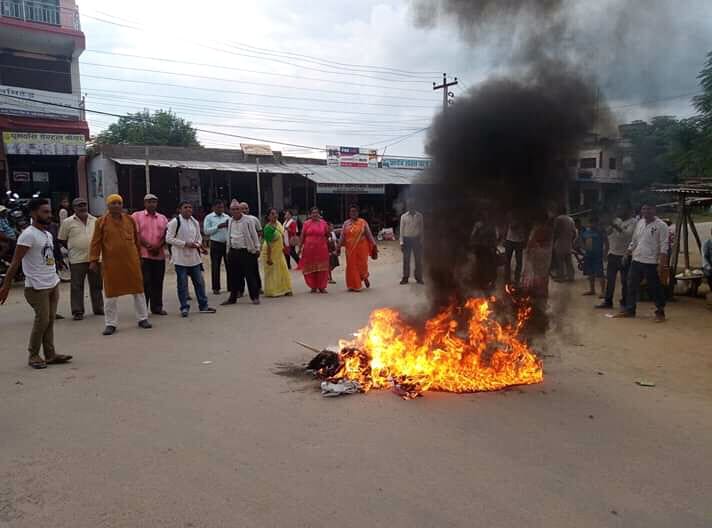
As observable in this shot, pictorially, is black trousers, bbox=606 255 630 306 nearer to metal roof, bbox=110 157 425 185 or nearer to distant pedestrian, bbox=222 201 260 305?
distant pedestrian, bbox=222 201 260 305

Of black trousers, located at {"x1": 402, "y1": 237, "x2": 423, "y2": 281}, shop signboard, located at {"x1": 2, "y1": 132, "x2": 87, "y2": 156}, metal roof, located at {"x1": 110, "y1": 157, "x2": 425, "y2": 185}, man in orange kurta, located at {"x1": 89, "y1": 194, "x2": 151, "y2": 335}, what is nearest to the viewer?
man in orange kurta, located at {"x1": 89, "y1": 194, "x2": 151, "y2": 335}

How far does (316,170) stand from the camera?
22719 millimetres

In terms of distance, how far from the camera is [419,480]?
3.13 meters

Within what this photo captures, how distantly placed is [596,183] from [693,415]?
291 centimetres

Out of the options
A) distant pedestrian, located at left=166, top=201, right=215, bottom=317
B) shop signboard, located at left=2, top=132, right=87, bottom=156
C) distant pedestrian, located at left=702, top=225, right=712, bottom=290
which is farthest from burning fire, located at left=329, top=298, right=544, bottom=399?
shop signboard, located at left=2, top=132, right=87, bottom=156

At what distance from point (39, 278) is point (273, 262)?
4.76m

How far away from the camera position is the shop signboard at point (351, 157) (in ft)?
82.2

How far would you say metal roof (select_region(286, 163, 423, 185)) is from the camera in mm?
21422

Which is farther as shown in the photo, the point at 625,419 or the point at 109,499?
the point at 625,419

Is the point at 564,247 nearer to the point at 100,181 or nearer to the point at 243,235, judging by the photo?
the point at 243,235

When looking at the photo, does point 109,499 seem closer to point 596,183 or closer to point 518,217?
point 518,217

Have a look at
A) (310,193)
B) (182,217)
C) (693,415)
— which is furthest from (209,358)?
(310,193)

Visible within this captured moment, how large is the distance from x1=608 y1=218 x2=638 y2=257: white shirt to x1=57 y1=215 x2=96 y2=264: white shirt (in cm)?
773

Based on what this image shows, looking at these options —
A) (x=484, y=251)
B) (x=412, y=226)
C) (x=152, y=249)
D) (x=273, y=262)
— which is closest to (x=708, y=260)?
(x=484, y=251)
